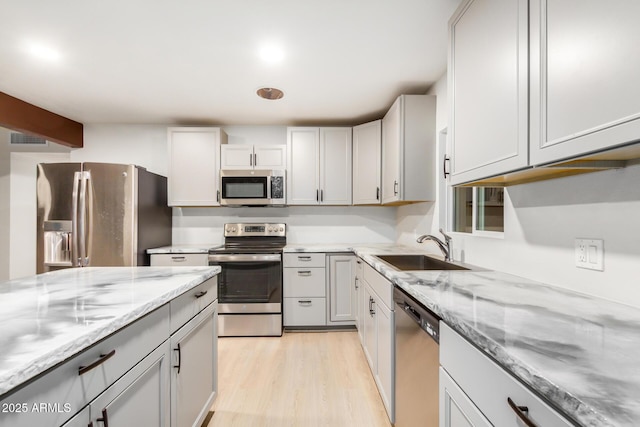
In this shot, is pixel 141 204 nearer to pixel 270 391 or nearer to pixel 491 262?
pixel 270 391

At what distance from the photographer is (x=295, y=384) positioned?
6.75 ft

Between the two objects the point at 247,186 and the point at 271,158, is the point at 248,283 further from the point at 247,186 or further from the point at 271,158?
the point at 271,158

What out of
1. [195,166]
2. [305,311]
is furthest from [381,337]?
[195,166]

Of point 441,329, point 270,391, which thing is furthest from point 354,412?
point 441,329

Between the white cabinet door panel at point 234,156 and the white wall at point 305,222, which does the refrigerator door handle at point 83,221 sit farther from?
the white cabinet door panel at point 234,156

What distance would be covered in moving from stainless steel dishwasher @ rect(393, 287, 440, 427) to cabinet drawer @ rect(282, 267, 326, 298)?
5.00 ft

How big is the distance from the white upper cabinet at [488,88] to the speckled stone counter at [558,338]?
18.7 inches

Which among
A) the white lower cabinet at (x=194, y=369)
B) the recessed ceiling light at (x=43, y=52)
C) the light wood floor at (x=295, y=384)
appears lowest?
the light wood floor at (x=295, y=384)

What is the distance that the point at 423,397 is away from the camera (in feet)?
3.74

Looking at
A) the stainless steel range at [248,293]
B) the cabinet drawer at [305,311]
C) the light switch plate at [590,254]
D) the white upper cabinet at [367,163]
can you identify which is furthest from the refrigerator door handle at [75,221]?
the light switch plate at [590,254]

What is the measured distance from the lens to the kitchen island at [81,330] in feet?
1.95

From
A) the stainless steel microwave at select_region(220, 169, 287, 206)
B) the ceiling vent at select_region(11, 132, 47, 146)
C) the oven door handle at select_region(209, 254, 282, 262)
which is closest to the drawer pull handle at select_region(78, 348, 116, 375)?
the oven door handle at select_region(209, 254, 282, 262)

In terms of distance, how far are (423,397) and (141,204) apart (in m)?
2.91

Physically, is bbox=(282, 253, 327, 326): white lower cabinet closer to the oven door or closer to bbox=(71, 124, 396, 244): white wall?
the oven door
